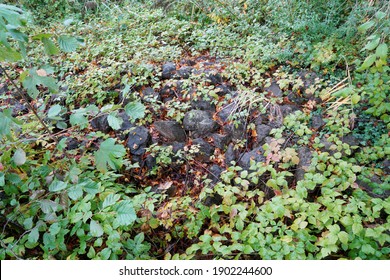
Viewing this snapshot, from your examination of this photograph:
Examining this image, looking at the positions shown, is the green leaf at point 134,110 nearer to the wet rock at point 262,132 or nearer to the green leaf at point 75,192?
the green leaf at point 75,192

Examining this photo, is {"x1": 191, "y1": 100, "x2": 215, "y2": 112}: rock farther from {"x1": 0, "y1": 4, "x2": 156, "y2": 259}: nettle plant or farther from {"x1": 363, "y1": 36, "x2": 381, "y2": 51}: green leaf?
{"x1": 363, "y1": 36, "x2": 381, "y2": 51}: green leaf

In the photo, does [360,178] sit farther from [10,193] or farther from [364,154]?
[10,193]

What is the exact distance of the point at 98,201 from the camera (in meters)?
2.48

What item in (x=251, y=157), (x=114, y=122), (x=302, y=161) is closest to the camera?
(x=114, y=122)

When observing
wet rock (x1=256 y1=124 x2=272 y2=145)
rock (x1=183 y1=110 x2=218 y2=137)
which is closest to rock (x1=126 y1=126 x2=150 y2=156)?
rock (x1=183 y1=110 x2=218 y2=137)

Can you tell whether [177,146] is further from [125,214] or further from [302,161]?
[125,214]

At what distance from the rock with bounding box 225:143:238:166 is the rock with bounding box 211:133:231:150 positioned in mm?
76

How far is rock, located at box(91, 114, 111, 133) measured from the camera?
3.59m

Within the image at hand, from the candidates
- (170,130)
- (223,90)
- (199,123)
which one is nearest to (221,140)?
(199,123)

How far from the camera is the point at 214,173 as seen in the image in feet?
9.82

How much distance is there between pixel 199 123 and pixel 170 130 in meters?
0.31

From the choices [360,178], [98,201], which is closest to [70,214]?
[98,201]

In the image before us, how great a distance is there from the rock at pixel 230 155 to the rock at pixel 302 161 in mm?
Result: 596

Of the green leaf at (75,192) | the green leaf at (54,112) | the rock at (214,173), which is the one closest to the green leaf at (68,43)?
the green leaf at (54,112)
